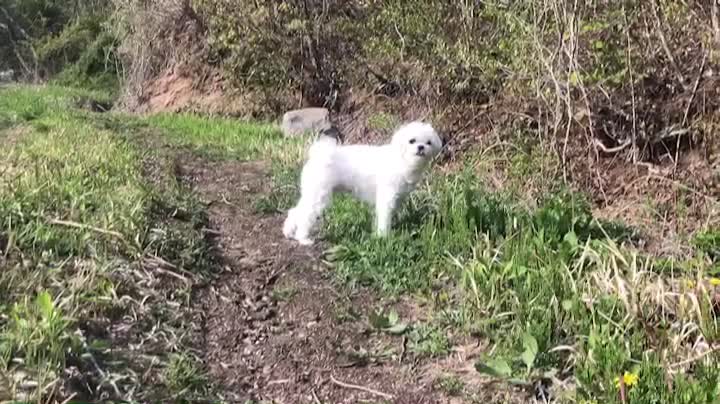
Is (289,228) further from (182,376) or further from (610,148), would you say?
(610,148)

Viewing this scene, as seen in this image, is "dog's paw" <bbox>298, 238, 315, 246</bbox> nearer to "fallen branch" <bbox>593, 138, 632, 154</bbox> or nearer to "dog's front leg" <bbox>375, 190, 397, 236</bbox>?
"dog's front leg" <bbox>375, 190, 397, 236</bbox>

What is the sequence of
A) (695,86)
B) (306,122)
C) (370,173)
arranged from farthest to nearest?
(306,122) < (695,86) < (370,173)

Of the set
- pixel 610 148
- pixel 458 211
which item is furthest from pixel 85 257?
pixel 610 148

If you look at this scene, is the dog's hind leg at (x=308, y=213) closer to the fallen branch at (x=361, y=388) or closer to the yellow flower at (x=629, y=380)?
the fallen branch at (x=361, y=388)

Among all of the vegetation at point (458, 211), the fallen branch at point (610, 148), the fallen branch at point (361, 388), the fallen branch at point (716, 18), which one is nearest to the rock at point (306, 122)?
the vegetation at point (458, 211)

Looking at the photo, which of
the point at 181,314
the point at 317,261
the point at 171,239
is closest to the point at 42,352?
the point at 181,314

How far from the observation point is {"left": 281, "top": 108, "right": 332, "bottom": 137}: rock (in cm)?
1059

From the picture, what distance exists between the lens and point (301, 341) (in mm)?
4234

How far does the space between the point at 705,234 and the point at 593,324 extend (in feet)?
6.33

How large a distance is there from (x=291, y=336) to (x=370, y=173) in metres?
1.54

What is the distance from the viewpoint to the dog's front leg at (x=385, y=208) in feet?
17.6

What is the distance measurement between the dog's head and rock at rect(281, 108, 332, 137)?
5.14 m

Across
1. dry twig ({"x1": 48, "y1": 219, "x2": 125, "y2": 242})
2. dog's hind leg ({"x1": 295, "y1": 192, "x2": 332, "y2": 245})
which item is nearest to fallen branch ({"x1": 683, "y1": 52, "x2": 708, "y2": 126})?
dog's hind leg ({"x1": 295, "y1": 192, "x2": 332, "y2": 245})

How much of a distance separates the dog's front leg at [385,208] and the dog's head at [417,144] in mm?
272
